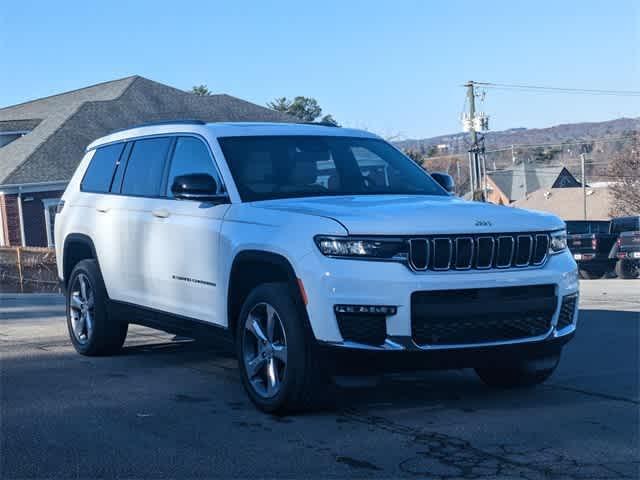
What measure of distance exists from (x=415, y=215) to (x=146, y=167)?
3019mm

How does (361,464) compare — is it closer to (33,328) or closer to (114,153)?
(114,153)

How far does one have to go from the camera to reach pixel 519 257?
246 inches

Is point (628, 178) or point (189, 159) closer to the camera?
point (189, 159)

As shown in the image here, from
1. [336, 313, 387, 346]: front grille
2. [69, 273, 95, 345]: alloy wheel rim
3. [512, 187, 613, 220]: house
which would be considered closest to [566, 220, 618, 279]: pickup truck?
[69, 273, 95, 345]: alloy wheel rim

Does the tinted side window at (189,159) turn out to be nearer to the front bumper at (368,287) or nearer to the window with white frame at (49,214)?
the front bumper at (368,287)

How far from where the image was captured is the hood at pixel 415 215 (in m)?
5.93

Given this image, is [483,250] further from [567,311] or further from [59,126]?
[59,126]

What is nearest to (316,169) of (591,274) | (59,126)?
(591,274)

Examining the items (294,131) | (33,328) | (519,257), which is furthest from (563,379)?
(33,328)

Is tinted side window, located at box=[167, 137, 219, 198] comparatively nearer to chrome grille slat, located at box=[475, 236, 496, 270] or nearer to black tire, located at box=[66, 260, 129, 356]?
black tire, located at box=[66, 260, 129, 356]

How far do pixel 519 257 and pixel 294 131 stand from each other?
2364 mm

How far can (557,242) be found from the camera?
6562 mm

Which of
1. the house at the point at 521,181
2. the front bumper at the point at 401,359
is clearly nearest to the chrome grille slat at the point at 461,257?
the front bumper at the point at 401,359

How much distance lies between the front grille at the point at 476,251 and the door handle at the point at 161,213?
7.99 ft
